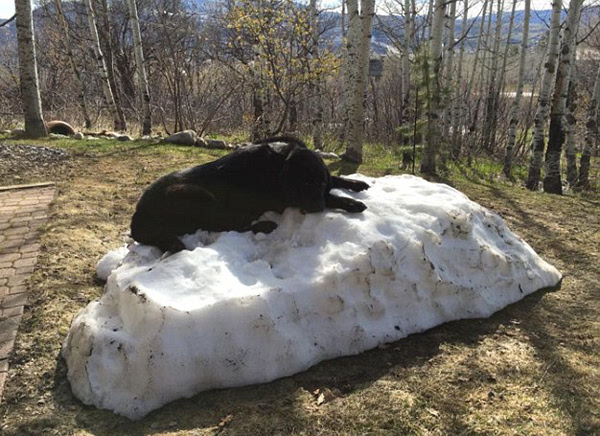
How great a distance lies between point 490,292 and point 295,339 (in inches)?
66.3

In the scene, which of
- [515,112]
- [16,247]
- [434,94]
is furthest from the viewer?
[515,112]

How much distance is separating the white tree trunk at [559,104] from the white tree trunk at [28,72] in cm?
1238

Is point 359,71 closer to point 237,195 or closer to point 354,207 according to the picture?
point 354,207

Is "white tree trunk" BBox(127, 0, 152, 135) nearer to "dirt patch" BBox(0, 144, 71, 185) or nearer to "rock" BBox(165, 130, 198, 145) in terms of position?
"rock" BBox(165, 130, 198, 145)

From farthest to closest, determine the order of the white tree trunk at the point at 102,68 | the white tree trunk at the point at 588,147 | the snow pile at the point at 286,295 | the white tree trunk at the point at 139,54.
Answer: the white tree trunk at the point at 102,68 → the white tree trunk at the point at 139,54 → the white tree trunk at the point at 588,147 → the snow pile at the point at 286,295

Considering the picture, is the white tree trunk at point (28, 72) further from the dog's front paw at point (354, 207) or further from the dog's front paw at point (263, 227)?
the dog's front paw at point (354, 207)

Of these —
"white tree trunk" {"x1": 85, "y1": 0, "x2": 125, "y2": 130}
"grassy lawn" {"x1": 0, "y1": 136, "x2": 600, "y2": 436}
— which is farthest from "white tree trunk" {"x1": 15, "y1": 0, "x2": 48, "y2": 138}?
"grassy lawn" {"x1": 0, "y1": 136, "x2": 600, "y2": 436}

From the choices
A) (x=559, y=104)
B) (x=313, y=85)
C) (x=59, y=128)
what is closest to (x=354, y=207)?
(x=559, y=104)

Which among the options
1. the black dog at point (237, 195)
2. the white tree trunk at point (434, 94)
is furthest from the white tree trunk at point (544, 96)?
the black dog at point (237, 195)

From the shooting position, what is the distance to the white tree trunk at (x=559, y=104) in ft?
28.1

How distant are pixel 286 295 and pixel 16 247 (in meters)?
3.29

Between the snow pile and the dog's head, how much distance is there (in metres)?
0.12

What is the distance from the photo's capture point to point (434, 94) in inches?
328

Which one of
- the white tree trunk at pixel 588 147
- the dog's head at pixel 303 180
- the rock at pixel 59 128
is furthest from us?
the rock at pixel 59 128
